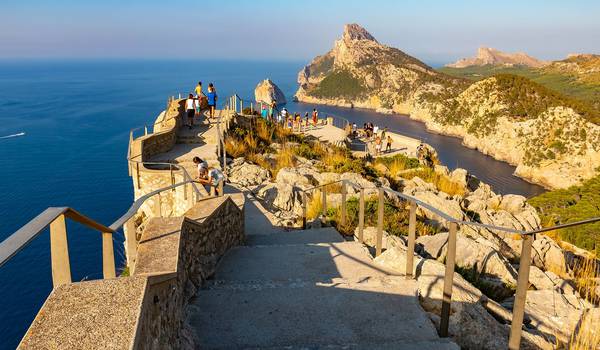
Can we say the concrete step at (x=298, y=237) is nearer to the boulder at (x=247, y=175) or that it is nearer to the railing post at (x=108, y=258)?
the boulder at (x=247, y=175)

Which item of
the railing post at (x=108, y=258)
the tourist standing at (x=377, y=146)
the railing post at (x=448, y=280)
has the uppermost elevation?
the railing post at (x=108, y=258)

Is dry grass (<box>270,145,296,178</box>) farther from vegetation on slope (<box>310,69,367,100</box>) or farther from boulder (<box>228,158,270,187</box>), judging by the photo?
vegetation on slope (<box>310,69,367,100</box>)

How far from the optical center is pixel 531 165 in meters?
55.8

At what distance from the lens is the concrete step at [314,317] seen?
3906 mm

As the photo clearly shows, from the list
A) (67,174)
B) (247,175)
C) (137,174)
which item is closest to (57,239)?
(137,174)

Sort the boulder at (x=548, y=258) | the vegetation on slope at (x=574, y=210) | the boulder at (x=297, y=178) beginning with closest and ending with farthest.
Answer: the boulder at (x=548, y=258), the boulder at (x=297, y=178), the vegetation on slope at (x=574, y=210)

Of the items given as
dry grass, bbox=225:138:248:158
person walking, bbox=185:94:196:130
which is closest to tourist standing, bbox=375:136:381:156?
dry grass, bbox=225:138:248:158

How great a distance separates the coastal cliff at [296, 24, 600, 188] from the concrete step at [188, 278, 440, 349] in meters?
54.7

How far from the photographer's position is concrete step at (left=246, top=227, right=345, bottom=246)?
28.2ft

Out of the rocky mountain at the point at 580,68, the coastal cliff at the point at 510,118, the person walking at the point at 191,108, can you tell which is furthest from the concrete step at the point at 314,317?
the rocky mountain at the point at 580,68

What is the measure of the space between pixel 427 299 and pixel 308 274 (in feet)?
6.08

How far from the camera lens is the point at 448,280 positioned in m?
4.04

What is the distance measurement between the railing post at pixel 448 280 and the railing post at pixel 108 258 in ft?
9.29

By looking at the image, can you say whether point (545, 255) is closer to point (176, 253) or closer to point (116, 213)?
point (176, 253)
